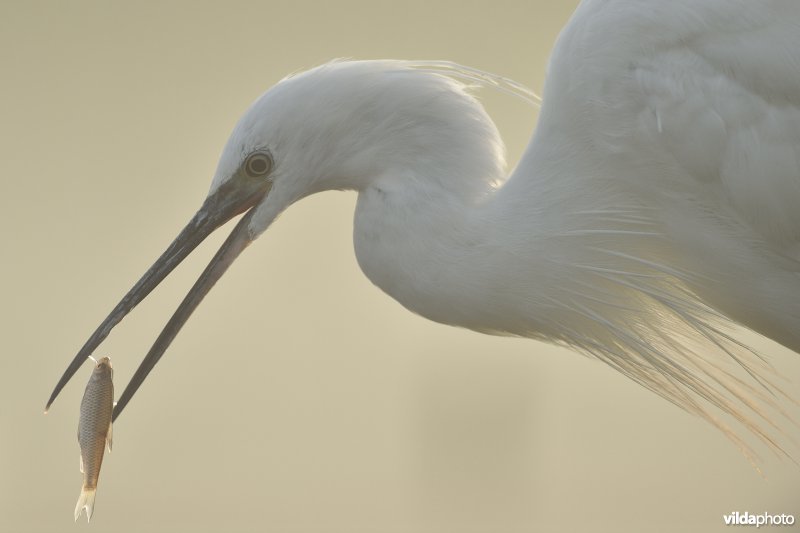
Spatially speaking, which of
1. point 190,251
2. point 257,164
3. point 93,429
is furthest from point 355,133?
point 93,429

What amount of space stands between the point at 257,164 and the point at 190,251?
0.73 feet

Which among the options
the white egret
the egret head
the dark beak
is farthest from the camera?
the dark beak

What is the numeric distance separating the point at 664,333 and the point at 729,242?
0.20m

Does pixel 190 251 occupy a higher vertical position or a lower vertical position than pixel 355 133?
lower

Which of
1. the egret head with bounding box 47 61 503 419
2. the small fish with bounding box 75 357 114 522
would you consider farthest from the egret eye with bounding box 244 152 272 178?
the small fish with bounding box 75 357 114 522

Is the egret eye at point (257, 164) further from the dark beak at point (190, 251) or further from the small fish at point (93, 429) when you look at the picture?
the small fish at point (93, 429)

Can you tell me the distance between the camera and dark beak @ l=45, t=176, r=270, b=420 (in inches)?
73.8

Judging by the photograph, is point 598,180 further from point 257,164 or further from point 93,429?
point 93,429

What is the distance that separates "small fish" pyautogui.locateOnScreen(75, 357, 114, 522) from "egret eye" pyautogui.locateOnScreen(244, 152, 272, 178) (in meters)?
0.44

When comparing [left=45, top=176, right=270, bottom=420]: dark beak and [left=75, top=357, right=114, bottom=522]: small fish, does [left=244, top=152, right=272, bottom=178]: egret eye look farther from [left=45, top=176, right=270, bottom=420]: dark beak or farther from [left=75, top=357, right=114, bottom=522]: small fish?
[left=75, top=357, right=114, bottom=522]: small fish

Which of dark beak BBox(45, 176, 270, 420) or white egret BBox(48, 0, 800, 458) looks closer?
white egret BBox(48, 0, 800, 458)

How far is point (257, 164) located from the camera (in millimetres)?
1843

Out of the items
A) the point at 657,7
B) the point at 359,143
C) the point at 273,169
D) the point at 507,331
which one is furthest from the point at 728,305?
the point at 273,169

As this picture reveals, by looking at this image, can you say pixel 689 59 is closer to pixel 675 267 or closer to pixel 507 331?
pixel 675 267
